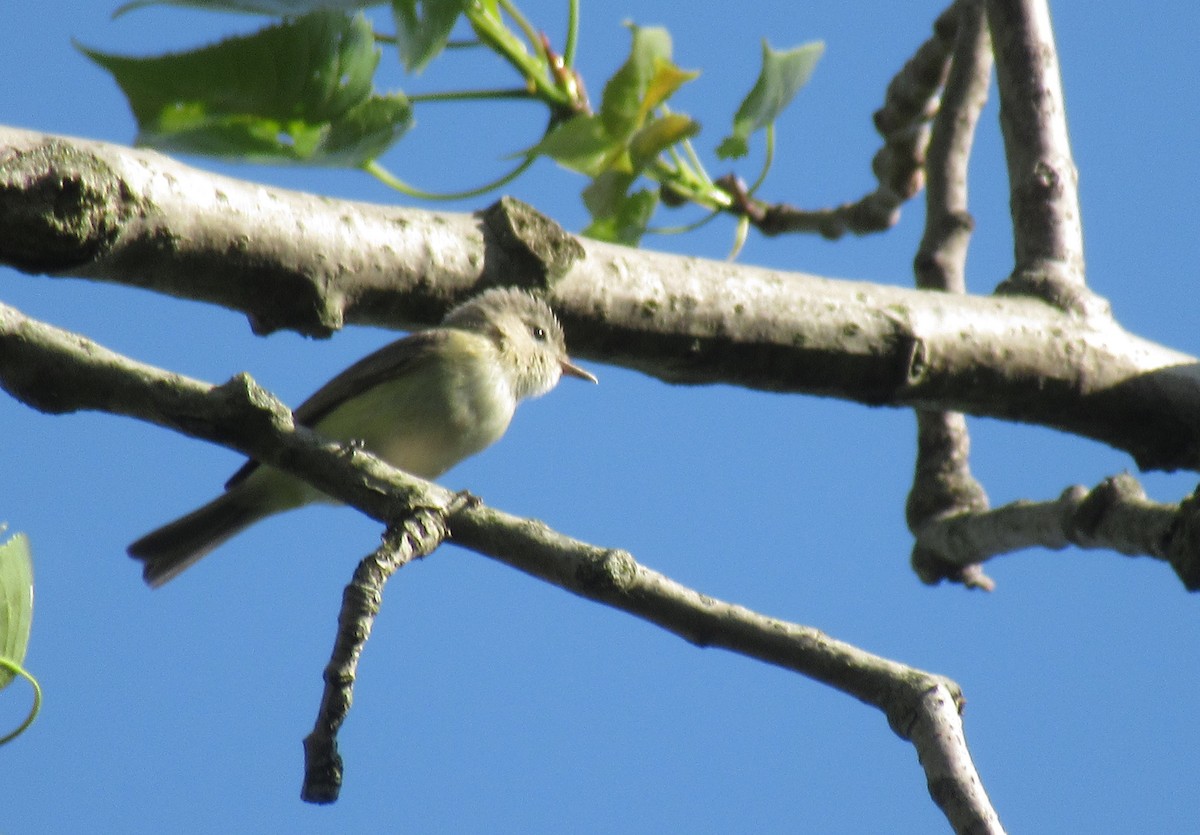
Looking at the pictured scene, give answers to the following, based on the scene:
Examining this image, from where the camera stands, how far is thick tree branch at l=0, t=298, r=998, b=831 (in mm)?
2123

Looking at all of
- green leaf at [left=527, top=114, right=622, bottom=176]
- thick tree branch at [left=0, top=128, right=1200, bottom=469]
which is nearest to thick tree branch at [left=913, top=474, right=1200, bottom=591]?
thick tree branch at [left=0, top=128, right=1200, bottom=469]

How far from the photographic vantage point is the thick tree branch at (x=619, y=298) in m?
2.60

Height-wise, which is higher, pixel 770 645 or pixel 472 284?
pixel 472 284

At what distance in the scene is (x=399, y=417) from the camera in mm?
4848

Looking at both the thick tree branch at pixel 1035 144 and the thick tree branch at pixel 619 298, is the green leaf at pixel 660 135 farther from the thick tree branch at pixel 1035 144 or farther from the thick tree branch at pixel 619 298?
the thick tree branch at pixel 1035 144

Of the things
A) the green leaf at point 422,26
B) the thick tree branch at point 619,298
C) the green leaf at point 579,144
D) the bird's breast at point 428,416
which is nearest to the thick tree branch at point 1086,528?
the thick tree branch at point 619,298

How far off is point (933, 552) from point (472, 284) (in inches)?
74.1

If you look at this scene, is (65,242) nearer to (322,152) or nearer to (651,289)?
(322,152)

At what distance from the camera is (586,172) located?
3.71 metres

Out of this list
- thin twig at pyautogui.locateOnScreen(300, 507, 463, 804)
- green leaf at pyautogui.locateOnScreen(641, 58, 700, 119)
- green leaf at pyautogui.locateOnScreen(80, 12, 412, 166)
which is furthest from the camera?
green leaf at pyautogui.locateOnScreen(641, 58, 700, 119)

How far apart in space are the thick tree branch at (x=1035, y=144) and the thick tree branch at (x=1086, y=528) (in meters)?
0.68

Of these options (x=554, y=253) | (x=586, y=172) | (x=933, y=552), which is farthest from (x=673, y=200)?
(x=554, y=253)

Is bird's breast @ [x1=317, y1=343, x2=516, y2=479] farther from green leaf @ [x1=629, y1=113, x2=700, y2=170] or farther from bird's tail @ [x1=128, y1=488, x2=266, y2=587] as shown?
green leaf @ [x1=629, y1=113, x2=700, y2=170]

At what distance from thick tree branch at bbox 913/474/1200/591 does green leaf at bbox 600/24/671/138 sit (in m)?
1.50
